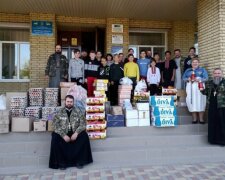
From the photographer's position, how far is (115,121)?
6.76m

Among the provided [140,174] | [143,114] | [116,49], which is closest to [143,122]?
[143,114]

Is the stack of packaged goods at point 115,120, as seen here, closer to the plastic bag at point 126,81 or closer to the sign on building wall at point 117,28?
the plastic bag at point 126,81

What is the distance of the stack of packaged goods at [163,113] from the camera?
6688 millimetres

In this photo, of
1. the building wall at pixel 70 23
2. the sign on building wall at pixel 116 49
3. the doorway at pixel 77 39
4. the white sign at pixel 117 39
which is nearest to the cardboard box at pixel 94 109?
the building wall at pixel 70 23

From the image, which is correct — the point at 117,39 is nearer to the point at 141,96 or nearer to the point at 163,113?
the point at 141,96

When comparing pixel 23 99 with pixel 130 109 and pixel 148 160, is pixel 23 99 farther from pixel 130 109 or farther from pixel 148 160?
pixel 148 160

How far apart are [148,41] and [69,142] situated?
6800 mm

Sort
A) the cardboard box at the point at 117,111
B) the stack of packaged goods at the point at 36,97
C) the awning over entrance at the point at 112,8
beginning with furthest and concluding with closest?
the awning over entrance at the point at 112,8, the stack of packaged goods at the point at 36,97, the cardboard box at the point at 117,111

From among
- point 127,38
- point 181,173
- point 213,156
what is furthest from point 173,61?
point 181,173

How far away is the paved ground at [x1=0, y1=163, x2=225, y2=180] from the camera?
16.7ft

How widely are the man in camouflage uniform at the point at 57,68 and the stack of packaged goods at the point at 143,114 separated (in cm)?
253

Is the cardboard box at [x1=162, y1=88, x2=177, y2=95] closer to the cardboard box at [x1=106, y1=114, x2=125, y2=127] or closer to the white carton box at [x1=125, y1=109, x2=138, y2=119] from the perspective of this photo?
the white carton box at [x1=125, y1=109, x2=138, y2=119]

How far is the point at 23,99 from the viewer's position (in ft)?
23.0

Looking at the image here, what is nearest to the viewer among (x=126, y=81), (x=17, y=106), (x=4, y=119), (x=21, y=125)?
(x=4, y=119)
